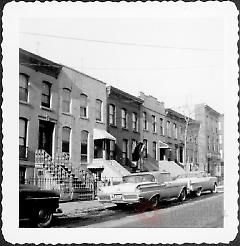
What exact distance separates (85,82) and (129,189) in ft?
10.2

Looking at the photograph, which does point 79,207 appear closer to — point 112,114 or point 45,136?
point 45,136

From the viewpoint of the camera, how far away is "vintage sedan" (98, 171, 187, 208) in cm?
1392

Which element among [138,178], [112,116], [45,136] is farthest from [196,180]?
[45,136]

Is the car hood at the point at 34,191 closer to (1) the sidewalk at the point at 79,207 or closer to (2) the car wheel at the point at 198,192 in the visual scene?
(1) the sidewalk at the point at 79,207

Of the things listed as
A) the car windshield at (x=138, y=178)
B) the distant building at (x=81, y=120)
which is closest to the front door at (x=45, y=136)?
the distant building at (x=81, y=120)

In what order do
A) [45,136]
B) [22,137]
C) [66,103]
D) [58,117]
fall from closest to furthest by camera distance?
1. [22,137]
2. [45,136]
3. [58,117]
4. [66,103]

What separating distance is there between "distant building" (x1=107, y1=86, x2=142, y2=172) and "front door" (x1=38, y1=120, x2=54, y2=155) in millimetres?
1799

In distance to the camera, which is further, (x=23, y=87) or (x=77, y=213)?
(x=77, y=213)

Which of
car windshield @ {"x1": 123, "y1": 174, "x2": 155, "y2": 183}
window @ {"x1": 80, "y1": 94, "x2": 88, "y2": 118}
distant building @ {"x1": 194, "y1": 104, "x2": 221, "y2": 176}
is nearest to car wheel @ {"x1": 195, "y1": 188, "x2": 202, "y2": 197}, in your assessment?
distant building @ {"x1": 194, "y1": 104, "x2": 221, "y2": 176}

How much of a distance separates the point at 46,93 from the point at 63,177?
87.9 inches

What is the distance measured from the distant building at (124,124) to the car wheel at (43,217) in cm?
323

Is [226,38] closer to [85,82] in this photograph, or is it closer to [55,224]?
[85,82]

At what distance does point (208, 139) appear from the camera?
14.0 metres

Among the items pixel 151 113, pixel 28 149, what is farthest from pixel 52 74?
pixel 151 113
